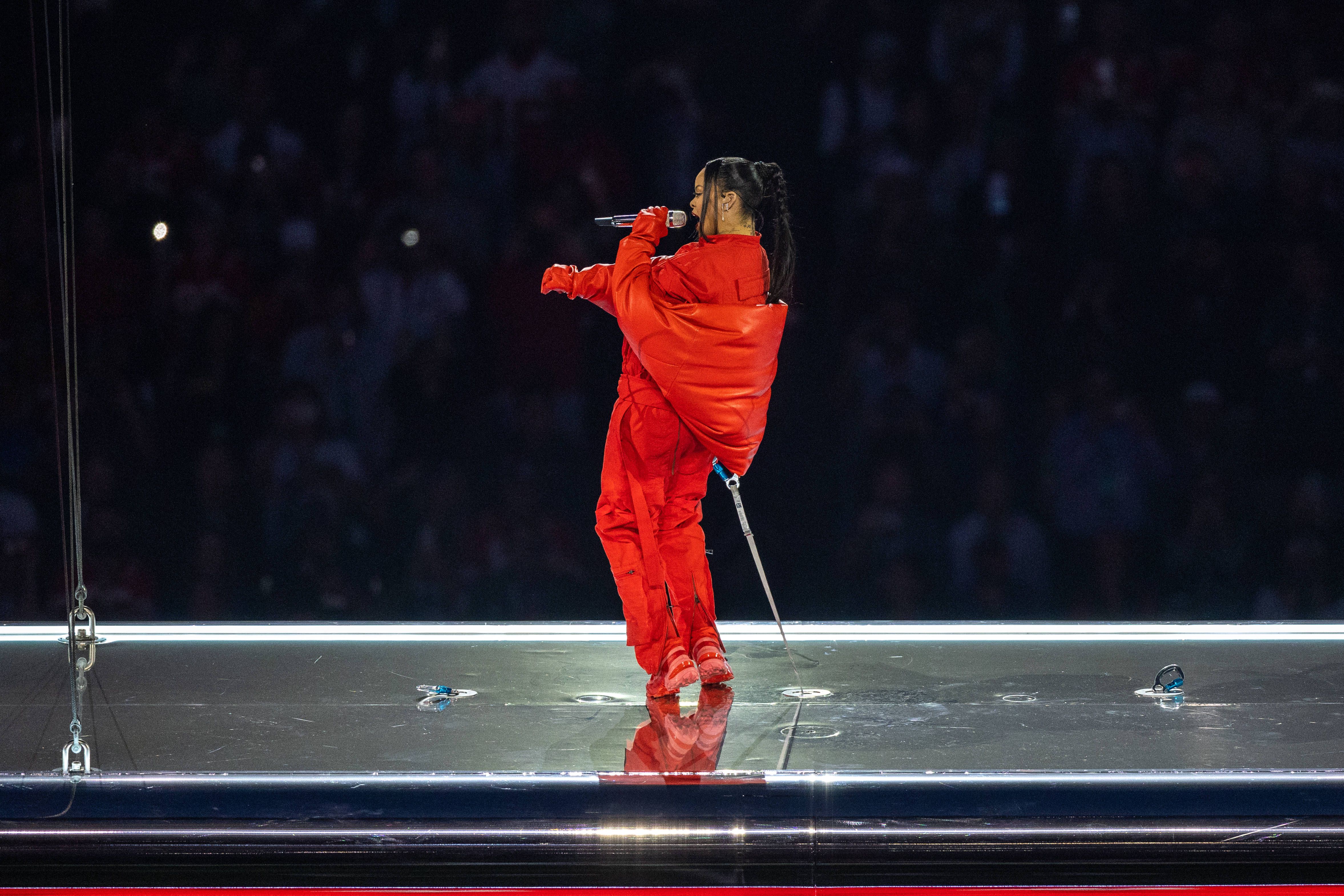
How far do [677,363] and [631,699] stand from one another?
780 mm

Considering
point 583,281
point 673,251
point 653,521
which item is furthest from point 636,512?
point 673,251

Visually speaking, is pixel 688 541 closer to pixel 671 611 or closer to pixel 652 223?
pixel 671 611

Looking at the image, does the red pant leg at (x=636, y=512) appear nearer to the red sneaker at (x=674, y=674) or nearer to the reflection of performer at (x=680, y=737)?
the red sneaker at (x=674, y=674)

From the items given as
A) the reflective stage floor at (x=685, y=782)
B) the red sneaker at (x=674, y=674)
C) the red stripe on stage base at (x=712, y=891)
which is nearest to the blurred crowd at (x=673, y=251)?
the reflective stage floor at (x=685, y=782)

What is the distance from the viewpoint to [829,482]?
12.9 ft

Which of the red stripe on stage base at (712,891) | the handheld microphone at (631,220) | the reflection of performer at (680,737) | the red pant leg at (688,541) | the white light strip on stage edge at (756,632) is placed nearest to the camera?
the red stripe on stage base at (712,891)

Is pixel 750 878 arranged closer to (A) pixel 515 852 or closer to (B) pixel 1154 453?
(A) pixel 515 852

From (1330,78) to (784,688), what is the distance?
2568 millimetres

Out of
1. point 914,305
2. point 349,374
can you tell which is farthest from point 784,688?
point 349,374

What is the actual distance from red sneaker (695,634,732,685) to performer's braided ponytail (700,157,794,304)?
810 millimetres

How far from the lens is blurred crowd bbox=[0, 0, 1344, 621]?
3.83 metres

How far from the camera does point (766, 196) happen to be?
9.29 feet

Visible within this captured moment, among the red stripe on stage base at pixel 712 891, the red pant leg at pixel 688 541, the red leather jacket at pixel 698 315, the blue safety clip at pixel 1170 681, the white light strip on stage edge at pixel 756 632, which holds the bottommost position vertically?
the white light strip on stage edge at pixel 756 632

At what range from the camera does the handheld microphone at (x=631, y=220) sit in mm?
2785
